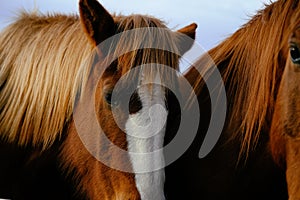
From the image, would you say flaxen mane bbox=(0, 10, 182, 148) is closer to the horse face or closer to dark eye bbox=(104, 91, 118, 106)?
the horse face

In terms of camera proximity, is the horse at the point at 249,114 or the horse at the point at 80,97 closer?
the horse at the point at 249,114

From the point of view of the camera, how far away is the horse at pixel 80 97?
287 cm

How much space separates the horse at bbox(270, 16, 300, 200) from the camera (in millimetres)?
2434

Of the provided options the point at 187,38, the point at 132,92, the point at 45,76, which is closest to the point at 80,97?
the point at 45,76

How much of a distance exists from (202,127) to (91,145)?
70 centimetres

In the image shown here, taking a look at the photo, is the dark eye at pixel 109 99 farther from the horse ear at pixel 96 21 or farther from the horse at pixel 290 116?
the horse at pixel 290 116

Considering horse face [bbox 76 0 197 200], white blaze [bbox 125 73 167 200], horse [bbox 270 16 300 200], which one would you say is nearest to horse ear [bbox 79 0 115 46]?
horse face [bbox 76 0 197 200]

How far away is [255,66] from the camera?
9.48 ft

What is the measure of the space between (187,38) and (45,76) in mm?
961

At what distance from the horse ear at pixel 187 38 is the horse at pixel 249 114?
138 millimetres

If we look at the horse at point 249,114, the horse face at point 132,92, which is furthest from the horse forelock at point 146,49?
the horse at point 249,114

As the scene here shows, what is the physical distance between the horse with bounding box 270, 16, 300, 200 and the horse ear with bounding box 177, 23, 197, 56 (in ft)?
2.57

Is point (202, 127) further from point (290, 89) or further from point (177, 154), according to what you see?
point (290, 89)

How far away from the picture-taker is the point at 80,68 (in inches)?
125
